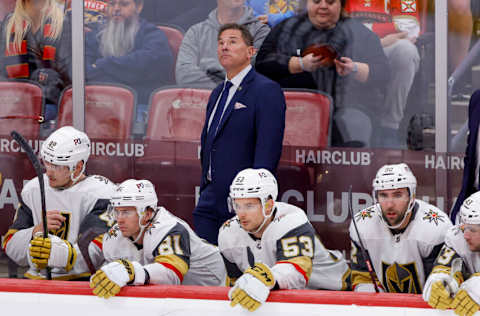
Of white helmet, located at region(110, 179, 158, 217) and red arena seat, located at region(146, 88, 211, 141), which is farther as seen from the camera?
red arena seat, located at region(146, 88, 211, 141)

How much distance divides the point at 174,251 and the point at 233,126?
106cm

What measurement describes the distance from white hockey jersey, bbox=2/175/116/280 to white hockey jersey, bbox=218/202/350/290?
69cm

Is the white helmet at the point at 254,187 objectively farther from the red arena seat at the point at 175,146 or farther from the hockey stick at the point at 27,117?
the hockey stick at the point at 27,117

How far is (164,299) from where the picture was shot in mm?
3508

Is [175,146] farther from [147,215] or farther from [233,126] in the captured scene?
[147,215]

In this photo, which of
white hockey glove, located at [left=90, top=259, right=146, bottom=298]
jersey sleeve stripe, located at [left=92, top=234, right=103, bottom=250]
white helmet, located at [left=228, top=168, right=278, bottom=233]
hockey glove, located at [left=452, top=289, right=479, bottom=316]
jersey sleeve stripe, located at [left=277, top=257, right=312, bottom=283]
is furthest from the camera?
jersey sleeve stripe, located at [left=92, top=234, right=103, bottom=250]

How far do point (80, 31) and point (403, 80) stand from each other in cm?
212

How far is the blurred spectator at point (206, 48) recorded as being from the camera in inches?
225

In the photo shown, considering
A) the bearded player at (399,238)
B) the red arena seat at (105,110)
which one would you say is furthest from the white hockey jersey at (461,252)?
the red arena seat at (105,110)

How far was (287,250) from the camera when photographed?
4.00 metres

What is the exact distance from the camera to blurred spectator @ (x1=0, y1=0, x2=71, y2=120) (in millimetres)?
5855

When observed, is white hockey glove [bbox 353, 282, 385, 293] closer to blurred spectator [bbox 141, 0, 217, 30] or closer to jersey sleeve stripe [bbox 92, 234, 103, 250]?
jersey sleeve stripe [bbox 92, 234, 103, 250]

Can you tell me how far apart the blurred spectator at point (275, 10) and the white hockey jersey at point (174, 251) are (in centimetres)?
182

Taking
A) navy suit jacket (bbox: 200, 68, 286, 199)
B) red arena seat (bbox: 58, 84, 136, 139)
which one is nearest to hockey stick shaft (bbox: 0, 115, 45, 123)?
red arena seat (bbox: 58, 84, 136, 139)
